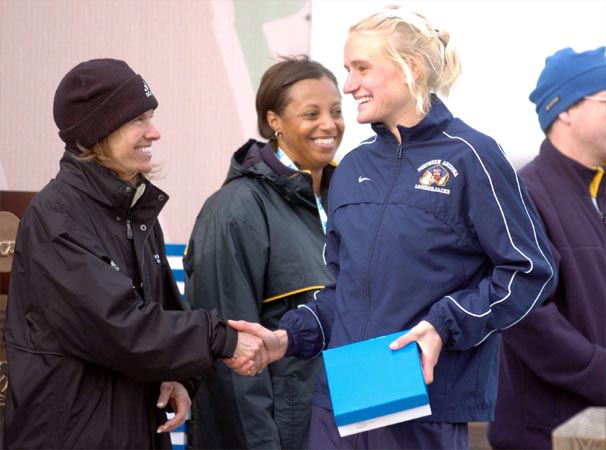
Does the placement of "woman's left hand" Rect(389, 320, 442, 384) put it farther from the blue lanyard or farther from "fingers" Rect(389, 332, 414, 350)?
the blue lanyard

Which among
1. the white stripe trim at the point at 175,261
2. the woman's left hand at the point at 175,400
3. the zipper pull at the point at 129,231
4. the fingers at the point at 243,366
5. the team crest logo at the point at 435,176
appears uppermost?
the team crest logo at the point at 435,176

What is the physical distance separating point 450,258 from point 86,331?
94 centimetres

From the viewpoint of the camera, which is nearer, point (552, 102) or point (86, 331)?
point (86, 331)

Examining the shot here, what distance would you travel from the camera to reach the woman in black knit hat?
278 cm

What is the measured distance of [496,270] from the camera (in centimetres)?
254

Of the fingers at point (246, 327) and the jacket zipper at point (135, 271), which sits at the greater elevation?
the jacket zipper at point (135, 271)

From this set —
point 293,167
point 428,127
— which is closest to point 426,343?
point 428,127

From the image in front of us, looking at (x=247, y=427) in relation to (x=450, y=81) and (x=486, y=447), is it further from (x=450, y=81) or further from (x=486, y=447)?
Answer: (x=486, y=447)

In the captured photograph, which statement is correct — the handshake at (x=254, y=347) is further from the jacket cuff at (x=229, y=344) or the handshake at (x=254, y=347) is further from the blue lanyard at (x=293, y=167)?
the blue lanyard at (x=293, y=167)

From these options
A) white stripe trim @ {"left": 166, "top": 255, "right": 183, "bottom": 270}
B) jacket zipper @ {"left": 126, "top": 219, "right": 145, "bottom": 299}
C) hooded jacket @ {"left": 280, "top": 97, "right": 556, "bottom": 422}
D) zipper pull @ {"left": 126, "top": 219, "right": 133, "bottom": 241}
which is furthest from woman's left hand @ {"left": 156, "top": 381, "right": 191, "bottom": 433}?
white stripe trim @ {"left": 166, "top": 255, "right": 183, "bottom": 270}

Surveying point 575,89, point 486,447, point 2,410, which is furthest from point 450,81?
point 486,447

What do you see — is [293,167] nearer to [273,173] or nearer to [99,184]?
[273,173]

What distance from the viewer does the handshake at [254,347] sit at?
3.00 meters

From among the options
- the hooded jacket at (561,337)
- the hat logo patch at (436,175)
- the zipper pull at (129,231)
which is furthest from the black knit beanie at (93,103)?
the hooded jacket at (561,337)
